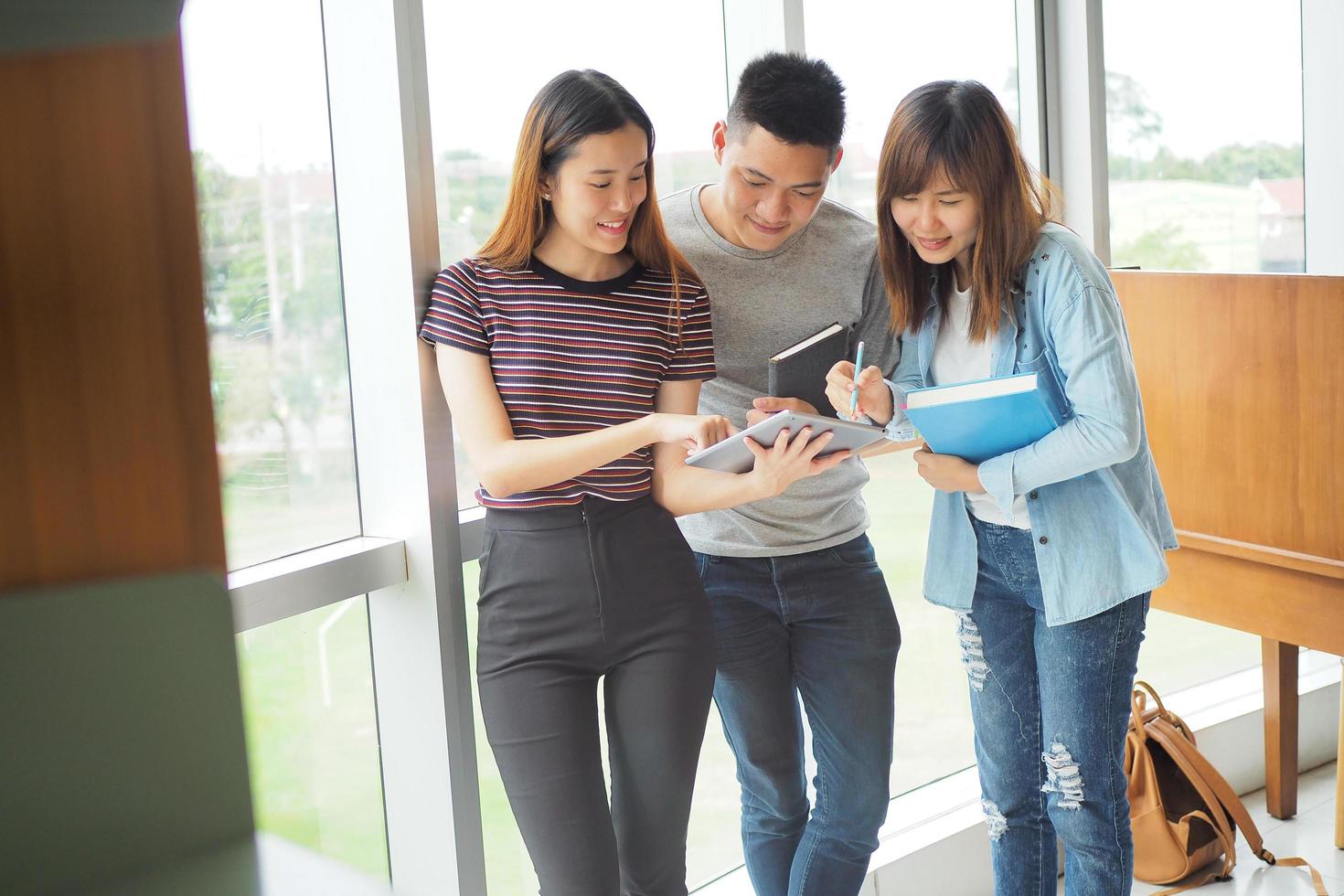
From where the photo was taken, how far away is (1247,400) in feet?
7.35

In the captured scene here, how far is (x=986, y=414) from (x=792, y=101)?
0.51 meters

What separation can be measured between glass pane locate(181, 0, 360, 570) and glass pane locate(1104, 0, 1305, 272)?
2.04 m

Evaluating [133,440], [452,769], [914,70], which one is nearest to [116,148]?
[133,440]

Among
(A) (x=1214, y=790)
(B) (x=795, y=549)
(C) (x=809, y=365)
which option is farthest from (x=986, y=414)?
(A) (x=1214, y=790)

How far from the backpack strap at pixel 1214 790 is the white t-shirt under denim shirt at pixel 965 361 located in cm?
115

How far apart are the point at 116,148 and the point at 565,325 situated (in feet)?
4.41

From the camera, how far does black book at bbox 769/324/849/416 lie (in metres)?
1.59

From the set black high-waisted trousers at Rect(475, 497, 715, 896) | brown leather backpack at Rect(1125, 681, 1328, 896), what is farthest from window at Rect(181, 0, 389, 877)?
brown leather backpack at Rect(1125, 681, 1328, 896)

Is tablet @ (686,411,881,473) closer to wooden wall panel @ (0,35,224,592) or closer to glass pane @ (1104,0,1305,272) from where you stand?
wooden wall panel @ (0,35,224,592)

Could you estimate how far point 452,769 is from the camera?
1757 millimetres

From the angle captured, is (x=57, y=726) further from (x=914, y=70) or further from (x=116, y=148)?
(x=914, y=70)

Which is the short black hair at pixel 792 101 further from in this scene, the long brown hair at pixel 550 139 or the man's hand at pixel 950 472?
the man's hand at pixel 950 472

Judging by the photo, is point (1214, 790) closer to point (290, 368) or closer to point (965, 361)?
point (965, 361)

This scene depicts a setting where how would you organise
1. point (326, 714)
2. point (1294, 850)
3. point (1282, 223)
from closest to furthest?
point (326, 714)
point (1294, 850)
point (1282, 223)
